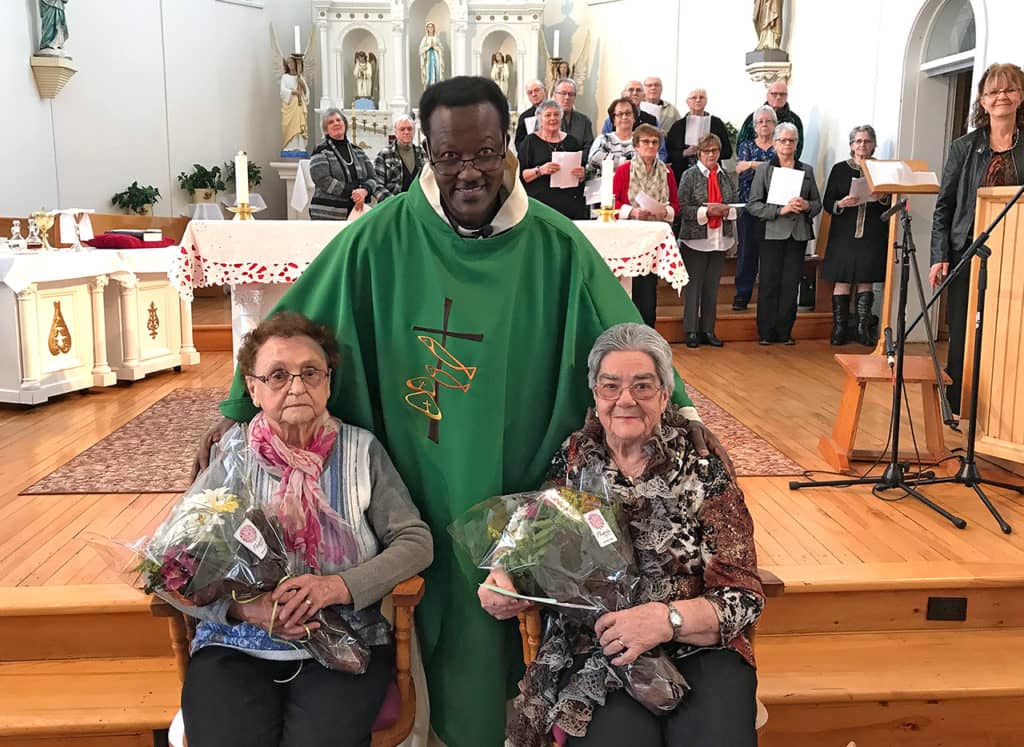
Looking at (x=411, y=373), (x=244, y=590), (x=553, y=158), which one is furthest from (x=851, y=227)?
(x=244, y=590)

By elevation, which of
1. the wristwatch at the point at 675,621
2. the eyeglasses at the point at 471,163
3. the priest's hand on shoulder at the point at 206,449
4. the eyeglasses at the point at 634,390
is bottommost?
the wristwatch at the point at 675,621

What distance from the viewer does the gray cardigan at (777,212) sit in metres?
6.99

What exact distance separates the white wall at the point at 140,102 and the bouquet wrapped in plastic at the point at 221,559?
21.5 feet

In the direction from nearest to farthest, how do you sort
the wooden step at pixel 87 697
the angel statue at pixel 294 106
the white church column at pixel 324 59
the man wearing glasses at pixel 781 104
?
the wooden step at pixel 87 697 < the man wearing glasses at pixel 781 104 < the angel statue at pixel 294 106 < the white church column at pixel 324 59

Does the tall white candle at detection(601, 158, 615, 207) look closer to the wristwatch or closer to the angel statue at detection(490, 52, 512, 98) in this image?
the wristwatch

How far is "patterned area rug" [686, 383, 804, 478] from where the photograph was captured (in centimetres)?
393

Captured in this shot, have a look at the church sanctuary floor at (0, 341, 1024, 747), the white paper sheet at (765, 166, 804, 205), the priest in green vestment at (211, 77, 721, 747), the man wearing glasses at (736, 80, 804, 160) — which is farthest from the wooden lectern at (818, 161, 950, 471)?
the man wearing glasses at (736, 80, 804, 160)

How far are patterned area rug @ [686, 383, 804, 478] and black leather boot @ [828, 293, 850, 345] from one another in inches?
102

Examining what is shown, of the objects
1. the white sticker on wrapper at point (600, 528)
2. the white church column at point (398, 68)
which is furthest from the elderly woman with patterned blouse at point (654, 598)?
A: the white church column at point (398, 68)

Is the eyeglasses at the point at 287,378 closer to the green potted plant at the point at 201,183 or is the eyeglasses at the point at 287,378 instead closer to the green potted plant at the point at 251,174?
the green potted plant at the point at 201,183

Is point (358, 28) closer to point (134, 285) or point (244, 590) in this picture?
point (134, 285)

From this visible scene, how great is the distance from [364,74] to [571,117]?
4007mm

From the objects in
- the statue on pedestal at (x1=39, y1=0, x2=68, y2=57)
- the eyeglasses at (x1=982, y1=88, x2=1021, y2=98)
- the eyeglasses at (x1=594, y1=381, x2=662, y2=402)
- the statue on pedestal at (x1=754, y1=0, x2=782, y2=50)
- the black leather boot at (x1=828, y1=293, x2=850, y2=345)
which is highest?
the statue on pedestal at (x1=754, y1=0, x2=782, y2=50)

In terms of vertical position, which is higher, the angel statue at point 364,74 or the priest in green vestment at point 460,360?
the angel statue at point 364,74
